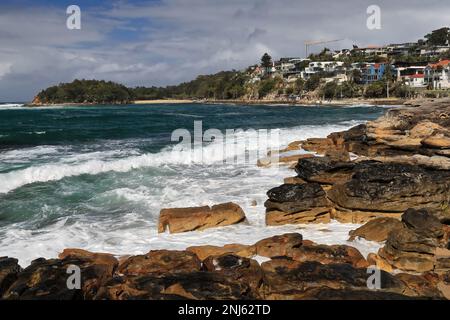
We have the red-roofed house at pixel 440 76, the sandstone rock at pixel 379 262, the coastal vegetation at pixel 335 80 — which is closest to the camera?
the sandstone rock at pixel 379 262

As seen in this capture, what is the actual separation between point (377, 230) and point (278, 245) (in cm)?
260

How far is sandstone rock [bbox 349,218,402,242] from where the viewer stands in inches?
374

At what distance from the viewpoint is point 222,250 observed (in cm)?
870

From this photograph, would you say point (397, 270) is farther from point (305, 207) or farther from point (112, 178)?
point (112, 178)

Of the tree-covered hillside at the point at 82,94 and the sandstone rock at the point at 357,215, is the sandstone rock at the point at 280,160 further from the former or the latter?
the tree-covered hillside at the point at 82,94

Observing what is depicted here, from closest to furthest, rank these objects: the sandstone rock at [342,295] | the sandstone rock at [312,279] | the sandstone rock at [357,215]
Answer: the sandstone rock at [342,295]
the sandstone rock at [312,279]
the sandstone rock at [357,215]

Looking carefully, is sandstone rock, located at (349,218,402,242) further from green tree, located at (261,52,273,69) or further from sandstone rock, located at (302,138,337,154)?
green tree, located at (261,52,273,69)

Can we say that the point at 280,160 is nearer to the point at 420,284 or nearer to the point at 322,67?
the point at 420,284

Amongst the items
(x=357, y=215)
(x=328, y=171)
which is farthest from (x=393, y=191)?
(x=328, y=171)

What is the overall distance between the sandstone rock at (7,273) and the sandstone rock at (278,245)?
15.1 feet

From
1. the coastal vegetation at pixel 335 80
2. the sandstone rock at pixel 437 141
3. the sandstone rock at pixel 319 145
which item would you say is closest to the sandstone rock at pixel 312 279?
the sandstone rock at pixel 437 141

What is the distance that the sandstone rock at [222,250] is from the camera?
340 inches
